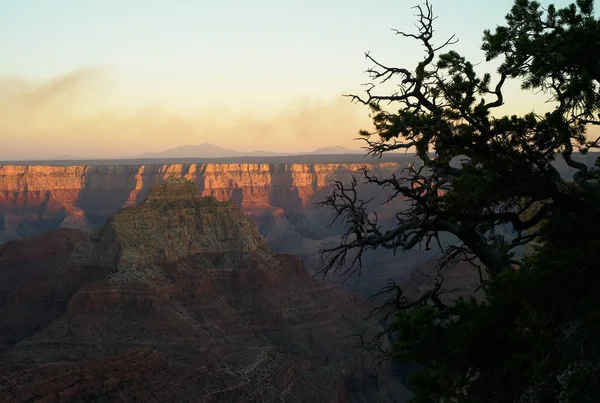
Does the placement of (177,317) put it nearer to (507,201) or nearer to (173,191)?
(173,191)

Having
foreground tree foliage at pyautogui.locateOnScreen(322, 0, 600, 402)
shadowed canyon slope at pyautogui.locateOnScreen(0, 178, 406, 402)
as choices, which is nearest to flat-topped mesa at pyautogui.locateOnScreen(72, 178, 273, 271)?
shadowed canyon slope at pyautogui.locateOnScreen(0, 178, 406, 402)

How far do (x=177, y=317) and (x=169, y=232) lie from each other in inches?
750

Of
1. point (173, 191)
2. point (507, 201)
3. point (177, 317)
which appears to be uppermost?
point (507, 201)

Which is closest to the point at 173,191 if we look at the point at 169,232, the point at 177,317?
the point at 169,232

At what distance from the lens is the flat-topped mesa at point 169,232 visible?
308 feet

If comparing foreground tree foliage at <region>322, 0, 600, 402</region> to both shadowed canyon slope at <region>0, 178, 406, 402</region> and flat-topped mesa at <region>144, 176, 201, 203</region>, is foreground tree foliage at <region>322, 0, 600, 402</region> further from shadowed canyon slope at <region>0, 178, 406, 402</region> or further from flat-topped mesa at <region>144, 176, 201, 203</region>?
flat-topped mesa at <region>144, 176, 201, 203</region>

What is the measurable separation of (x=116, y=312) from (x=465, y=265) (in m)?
57.1

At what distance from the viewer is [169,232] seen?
326 feet

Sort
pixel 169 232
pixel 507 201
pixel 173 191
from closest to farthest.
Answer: pixel 507 201, pixel 169 232, pixel 173 191

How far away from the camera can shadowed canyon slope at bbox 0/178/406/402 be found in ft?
171

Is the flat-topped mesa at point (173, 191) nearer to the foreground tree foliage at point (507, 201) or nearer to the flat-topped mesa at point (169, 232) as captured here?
the flat-topped mesa at point (169, 232)

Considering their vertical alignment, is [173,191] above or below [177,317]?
above

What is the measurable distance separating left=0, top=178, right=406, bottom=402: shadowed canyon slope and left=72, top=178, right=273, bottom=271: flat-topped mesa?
0.20 meters

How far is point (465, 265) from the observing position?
111 metres
